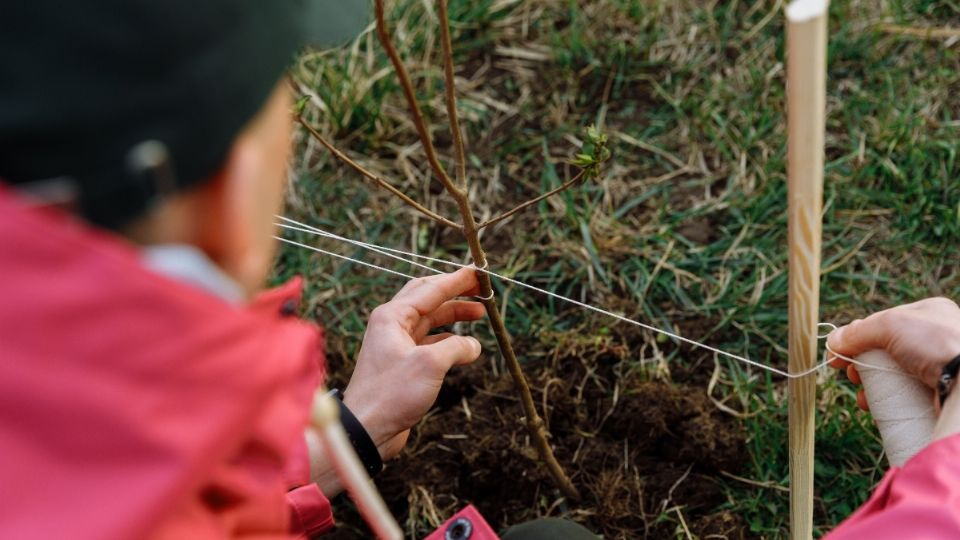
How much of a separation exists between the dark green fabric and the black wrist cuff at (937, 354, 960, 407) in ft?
1.87

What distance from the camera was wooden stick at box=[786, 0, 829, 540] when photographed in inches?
35.0

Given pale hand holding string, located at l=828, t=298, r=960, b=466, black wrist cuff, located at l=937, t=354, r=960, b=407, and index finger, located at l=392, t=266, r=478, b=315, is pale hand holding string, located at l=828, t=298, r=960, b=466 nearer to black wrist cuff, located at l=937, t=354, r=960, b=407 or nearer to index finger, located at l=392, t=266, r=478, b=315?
black wrist cuff, located at l=937, t=354, r=960, b=407

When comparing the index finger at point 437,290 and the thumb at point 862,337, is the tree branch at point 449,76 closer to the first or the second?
the index finger at point 437,290

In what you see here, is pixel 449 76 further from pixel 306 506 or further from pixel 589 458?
pixel 589 458

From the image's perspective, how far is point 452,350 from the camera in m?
1.32

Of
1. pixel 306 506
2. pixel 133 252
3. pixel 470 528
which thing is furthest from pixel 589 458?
pixel 133 252

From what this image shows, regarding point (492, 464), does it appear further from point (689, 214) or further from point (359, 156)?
point (359, 156)

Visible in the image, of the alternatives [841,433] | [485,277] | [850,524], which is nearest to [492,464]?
[485,277]

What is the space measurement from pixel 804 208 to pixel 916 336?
237 millimetres

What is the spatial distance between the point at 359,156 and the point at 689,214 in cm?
84

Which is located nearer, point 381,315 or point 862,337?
point 862,337

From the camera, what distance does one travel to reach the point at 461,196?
3.96 ft

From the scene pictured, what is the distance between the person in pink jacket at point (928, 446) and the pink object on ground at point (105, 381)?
26.6 inches

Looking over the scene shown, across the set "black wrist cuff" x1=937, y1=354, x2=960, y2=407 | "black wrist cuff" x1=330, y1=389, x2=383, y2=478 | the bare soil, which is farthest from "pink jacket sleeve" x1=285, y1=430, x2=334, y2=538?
"black wrist cuff" x1=937, y1=354, x2=960, y2=407
